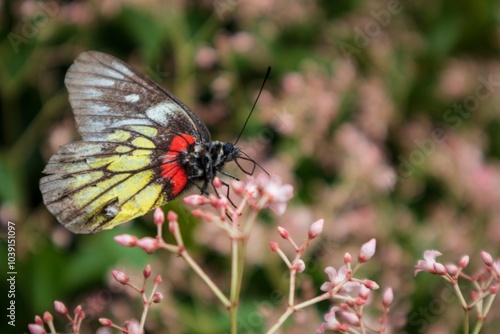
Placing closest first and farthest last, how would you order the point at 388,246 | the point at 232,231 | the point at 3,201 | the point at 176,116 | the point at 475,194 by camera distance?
the point at 232,231
the point at 176,116
the point at 3,201
the point at 388,246
the point at 475,194

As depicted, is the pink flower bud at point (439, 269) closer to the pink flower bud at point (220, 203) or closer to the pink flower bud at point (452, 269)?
the pink flower bud at point (452, 269)

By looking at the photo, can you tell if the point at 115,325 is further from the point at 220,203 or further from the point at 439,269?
the point at 439,269

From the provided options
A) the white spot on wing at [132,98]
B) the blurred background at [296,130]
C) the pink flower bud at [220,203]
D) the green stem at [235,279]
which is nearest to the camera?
the green stem at [235,279]

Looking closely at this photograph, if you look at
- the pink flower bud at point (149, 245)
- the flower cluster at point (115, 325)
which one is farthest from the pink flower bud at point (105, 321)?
the pink flower bud at point (149, 245)

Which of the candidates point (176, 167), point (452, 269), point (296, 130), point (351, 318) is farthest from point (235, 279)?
point (296, 130)

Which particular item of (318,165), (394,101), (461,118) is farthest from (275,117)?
(461,118)

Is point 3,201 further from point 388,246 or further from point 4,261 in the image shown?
point 388,246

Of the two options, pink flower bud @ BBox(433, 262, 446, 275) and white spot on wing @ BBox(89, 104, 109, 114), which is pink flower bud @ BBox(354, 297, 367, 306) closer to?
pink flower bud @ BBox(433, 262, 446, 275)

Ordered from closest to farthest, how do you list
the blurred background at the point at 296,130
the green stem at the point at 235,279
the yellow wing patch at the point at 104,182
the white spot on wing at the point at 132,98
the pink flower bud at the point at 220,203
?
the green stem at the point at 235,279, the pink flower bud at the point at 220,203, the yellow wing patch at the point at 104,182, the white spot on wing at the point at 132,98, the blurred background at the point at 296,130
